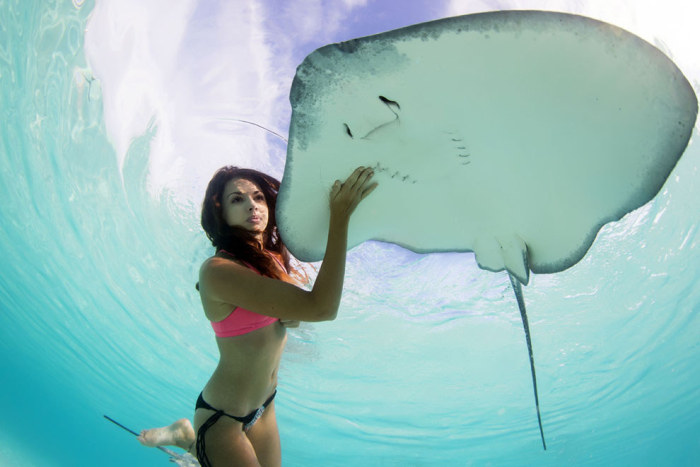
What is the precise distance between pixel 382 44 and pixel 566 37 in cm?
79

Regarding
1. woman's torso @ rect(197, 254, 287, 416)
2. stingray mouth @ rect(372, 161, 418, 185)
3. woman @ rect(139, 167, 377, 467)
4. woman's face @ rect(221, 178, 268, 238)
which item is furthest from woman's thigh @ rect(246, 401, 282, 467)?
stingray mouth @ rect(372, 161, 418, 185)

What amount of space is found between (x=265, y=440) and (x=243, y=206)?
1.37 meters

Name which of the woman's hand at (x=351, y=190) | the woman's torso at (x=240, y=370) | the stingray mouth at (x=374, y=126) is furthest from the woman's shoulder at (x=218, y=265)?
the stingray mouth at (x=374, y=126)

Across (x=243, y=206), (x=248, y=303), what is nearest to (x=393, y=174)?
(x=243, y=206)

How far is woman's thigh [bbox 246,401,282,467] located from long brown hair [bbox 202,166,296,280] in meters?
0.85

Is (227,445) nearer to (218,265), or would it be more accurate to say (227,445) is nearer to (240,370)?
(240,370)

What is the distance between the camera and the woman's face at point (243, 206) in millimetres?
2223

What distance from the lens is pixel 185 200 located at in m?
6.91

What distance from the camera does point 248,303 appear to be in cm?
175

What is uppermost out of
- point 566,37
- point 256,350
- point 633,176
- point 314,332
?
point 566,37

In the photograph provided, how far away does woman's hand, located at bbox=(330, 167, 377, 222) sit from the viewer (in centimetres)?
200

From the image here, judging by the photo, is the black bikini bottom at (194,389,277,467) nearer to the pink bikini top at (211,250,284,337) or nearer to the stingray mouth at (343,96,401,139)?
the pink bikini top at (211,250,284,337)

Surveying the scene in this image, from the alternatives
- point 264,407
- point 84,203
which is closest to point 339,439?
point 84,203

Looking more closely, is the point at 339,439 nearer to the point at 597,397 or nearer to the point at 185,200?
the point at 597,397
